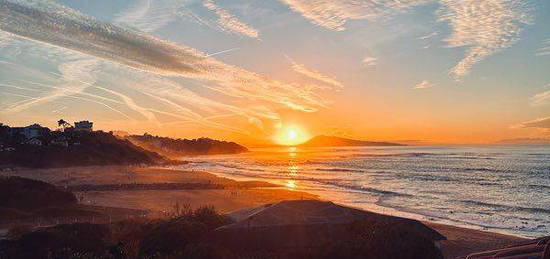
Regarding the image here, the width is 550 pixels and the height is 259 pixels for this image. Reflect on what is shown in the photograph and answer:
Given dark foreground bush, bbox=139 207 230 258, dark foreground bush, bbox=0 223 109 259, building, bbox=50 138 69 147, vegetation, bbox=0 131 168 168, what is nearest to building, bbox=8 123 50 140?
vegetation, bbox=0 131 168 168

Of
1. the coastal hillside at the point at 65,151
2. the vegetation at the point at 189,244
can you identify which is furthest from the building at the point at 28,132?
the vegetation at the point at 189,244

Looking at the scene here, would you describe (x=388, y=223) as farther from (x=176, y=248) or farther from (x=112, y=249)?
(x=112, y=249)

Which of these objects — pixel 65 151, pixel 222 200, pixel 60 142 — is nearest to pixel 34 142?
pixel 60 142

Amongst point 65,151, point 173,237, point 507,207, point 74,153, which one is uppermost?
point 65,151

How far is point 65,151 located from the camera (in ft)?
273

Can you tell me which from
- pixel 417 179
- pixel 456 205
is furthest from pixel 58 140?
pixel 456 205

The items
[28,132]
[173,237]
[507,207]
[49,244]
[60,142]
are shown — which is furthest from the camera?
[28,132]

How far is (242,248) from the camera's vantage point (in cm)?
1253

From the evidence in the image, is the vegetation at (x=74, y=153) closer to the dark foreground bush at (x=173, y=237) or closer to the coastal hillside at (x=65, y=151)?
the coastal hillside at (x=65, y=151)

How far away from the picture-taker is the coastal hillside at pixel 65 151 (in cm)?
7481

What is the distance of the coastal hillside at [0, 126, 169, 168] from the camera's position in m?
74.8

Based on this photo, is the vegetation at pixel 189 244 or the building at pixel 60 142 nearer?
the vegetation at pixel 189 244

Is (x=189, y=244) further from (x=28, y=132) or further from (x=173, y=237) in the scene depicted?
(x=28, y=132)

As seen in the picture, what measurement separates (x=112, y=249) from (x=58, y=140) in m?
94.2
